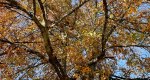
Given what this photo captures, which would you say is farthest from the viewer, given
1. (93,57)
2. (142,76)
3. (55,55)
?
(142,76)

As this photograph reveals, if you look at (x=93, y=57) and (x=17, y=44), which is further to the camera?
(x=93, y=57)

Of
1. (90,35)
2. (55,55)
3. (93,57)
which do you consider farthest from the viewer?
(93,57)

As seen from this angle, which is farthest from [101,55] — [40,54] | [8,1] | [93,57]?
[8,1]

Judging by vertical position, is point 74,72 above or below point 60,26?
below

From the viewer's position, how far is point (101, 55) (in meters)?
11.5

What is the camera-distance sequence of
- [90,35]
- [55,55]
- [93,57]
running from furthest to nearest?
[93,57]
[55,55]
[90,35]

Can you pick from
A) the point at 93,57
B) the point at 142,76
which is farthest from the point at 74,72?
the point at 142,76

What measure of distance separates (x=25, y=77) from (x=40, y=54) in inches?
58.9

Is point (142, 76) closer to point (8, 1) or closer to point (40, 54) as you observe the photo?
point (40, 54)

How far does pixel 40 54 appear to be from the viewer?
11430mm

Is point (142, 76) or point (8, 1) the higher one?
point (8, 1)

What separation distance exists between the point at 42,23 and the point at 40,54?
3.81 feet

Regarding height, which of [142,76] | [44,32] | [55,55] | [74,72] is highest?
[44,32]

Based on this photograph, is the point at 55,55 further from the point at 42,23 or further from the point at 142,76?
the point at 142,76
